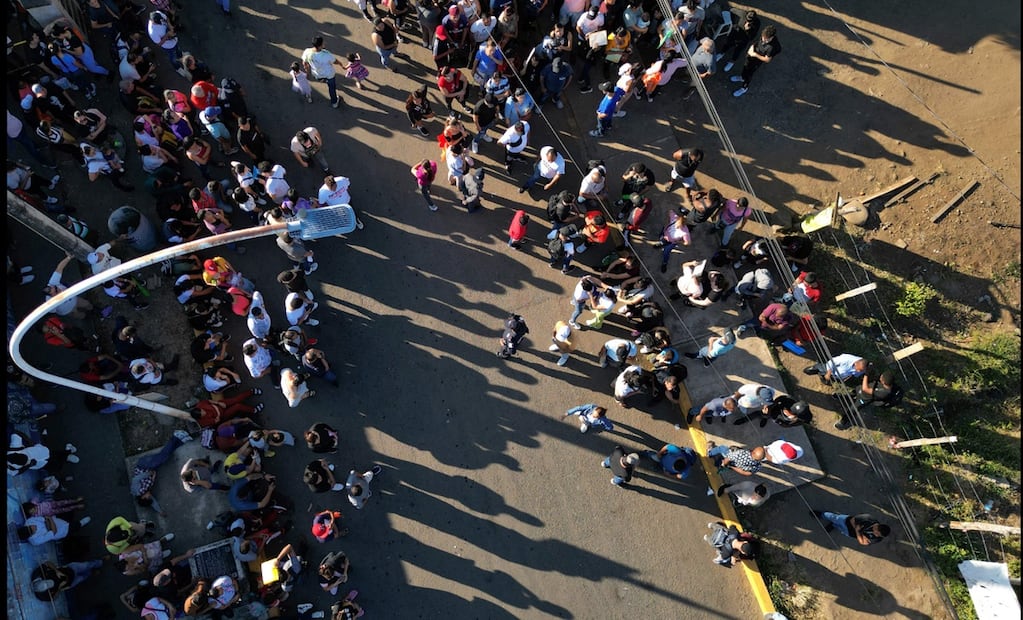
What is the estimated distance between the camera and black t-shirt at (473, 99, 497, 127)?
1132 centimetres

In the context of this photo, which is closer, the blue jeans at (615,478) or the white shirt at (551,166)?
the blue jeans at (615,478)

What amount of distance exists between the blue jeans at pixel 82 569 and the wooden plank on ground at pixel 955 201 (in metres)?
16.8

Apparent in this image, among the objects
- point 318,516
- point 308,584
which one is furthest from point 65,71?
point 308,584

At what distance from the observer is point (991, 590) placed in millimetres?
10398

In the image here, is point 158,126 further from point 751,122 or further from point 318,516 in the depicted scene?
point 751,122

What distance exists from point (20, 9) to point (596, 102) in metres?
12.0

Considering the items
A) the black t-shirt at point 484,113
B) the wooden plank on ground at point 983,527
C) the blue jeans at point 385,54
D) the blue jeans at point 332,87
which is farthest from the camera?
the blue jeans at point 385,54

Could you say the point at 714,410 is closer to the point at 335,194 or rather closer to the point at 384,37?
the point at 335,194

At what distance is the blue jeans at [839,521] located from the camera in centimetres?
1051

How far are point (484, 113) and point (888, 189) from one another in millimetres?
8424

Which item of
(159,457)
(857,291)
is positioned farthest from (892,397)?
(159,457)

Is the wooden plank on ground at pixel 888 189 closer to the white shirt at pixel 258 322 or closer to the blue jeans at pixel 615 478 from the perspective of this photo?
the blue jeans at pixel 615 478

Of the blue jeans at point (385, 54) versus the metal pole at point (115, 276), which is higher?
the blue jeans at point (385, 54)

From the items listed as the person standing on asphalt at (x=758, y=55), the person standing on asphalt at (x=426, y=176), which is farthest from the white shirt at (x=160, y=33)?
the person standing on asphalt at (x=758, y=55)
